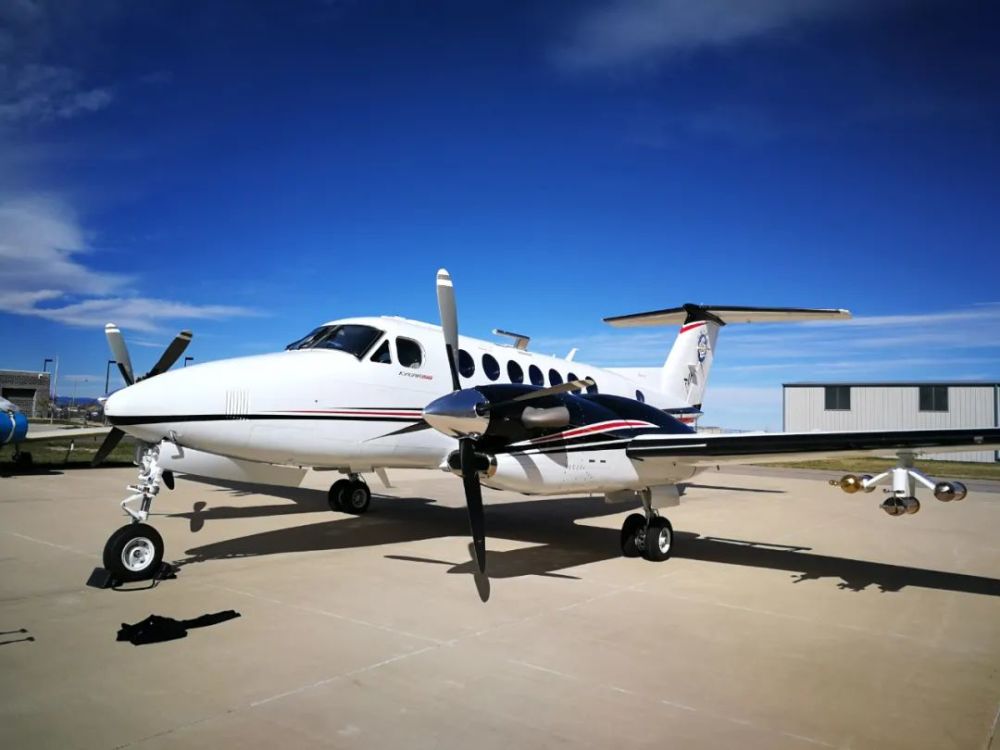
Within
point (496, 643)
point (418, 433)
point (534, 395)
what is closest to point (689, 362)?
point (418, 433)

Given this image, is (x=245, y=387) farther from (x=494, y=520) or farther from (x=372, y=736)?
(x=494, y=520)

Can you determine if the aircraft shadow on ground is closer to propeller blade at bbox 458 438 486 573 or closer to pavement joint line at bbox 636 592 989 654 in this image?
propeller blade at bbox 458 438 486 573

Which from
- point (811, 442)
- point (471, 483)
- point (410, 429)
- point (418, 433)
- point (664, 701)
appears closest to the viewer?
point (664, 701)

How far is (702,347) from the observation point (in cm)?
1753

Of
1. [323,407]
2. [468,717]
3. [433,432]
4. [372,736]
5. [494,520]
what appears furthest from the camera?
[494,520]

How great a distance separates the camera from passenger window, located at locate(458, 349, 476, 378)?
447 inches

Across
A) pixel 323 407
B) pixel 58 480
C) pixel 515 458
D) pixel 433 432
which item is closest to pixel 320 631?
pixel 515 458

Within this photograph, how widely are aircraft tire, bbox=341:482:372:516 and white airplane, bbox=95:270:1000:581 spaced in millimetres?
3078

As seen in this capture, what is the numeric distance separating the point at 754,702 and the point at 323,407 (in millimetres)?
6415

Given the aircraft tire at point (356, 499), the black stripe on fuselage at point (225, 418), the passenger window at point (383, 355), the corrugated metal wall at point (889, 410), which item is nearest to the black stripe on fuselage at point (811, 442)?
the passenger window at point (383, 355)

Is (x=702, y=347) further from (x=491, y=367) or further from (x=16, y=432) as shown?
(x=16, y=432)

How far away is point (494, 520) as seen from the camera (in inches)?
557

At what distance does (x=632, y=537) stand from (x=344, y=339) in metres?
5.22

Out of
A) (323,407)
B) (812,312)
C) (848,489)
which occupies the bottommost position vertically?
(848,489)
